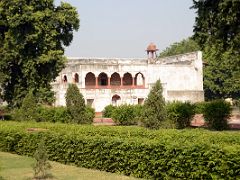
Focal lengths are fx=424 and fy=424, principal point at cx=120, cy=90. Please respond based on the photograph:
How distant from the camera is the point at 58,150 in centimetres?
1461

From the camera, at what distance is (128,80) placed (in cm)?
4997

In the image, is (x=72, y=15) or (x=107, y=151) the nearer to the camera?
(x=107, y=151)

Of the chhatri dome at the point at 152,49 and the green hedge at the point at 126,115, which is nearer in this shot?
the green hedge at the point at 126,115

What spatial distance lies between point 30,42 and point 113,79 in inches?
811

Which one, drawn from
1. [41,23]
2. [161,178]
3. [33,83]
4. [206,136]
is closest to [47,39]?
[41,23]

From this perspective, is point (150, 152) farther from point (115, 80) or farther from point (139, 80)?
point (139, 80)

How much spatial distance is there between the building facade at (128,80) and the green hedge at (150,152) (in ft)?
86.2

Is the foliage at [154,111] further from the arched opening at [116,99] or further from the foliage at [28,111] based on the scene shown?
the arched opening at [116,99]

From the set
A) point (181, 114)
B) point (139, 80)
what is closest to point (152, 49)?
point (139, 80)

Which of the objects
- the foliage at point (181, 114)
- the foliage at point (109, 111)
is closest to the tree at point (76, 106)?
the foliage at point (181, 114)

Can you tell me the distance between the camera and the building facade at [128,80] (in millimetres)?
43188

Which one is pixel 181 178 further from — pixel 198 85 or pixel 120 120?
pixel 198 85

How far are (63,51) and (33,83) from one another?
364cm

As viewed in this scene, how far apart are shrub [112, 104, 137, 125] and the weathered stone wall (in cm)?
944
